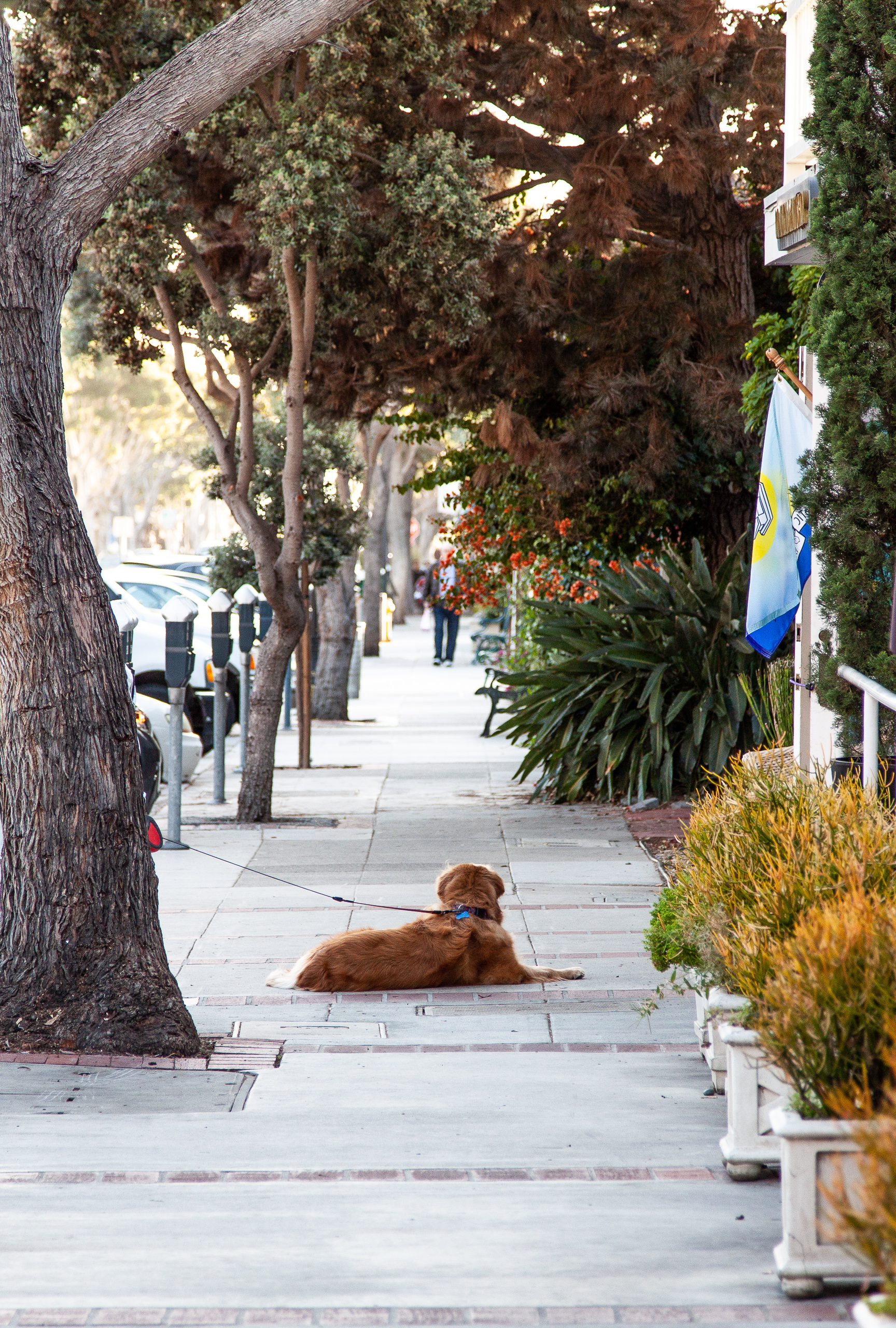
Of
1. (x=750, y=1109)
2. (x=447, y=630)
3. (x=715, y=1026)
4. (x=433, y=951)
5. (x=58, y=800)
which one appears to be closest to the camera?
(x=750, y=1109)

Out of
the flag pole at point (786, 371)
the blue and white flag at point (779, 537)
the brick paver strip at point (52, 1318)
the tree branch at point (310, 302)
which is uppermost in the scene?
the tree branch at point (310, 302)

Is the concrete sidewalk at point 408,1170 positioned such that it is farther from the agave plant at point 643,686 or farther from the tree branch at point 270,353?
the tree branch at point 270,353

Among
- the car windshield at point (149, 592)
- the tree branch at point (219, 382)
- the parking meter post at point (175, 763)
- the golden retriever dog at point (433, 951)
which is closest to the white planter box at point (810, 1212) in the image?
the golden retriever dog at point (433, 951)

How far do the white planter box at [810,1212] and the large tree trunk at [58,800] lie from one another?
2745 millimetres

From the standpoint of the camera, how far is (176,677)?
10203mm

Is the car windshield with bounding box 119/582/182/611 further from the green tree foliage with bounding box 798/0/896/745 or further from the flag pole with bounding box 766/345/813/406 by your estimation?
the green tree foliage with bounding box 798/0/896/745

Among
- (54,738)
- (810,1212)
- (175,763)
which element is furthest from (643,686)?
(810,1212)

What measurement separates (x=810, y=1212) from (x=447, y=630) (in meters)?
27.3

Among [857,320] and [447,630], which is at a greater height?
[857,320]

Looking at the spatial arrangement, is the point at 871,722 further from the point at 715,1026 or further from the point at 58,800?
the point at 58,800

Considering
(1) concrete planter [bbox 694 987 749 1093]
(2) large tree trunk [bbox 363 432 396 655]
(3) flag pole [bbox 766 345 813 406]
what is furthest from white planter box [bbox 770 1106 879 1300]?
(2) large tree trunk [bbox 363 432 396 655]

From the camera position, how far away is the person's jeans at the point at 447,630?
3008cm

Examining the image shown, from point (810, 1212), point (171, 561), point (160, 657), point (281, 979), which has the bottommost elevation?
point (281, 979)

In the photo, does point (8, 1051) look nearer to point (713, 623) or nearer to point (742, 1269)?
point (742, 1269)
